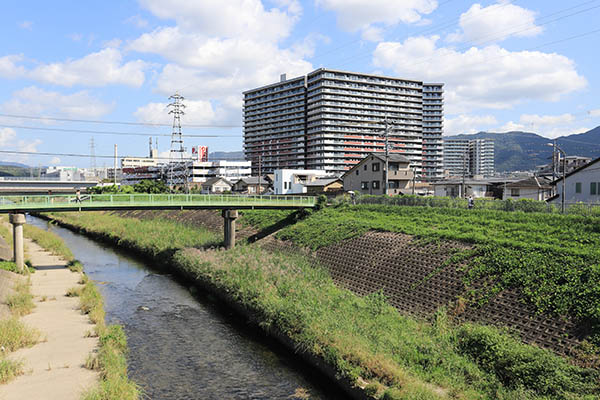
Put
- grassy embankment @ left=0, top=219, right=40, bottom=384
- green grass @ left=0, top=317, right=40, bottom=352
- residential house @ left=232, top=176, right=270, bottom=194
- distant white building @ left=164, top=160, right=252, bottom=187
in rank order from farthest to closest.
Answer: distant white building @ left=164, top=160, right=252, bottom=187 < residential house @ left=232, top=176, right=270, bottom=194 < green grass @ left=0, top=317, right=40, bottom=352 < grassy embankment @ left=0, top=219, right=40, bottom=384

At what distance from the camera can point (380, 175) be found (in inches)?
2603

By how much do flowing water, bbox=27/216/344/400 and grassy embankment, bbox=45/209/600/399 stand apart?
53.3 inches

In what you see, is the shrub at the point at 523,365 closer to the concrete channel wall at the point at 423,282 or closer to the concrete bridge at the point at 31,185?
the concrete channel wall at the point at 423,282

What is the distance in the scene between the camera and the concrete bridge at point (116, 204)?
34.3 meters

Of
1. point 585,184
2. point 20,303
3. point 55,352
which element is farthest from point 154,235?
point 585,184

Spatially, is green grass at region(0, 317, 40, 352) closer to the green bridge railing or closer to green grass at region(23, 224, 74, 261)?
the green bridge railing

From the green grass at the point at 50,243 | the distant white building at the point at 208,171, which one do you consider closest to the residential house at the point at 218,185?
→ the distant white building at the point at 208,171

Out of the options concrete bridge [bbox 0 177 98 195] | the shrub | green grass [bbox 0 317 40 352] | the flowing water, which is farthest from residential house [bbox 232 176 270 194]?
the shrub

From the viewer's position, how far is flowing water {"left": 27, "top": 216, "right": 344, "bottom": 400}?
56.3 ft

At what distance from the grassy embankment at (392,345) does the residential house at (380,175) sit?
37253 millimetres

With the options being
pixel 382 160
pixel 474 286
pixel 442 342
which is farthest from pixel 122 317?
pixel 382 160

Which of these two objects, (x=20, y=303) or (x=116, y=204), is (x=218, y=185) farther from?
(x=20, y=303)

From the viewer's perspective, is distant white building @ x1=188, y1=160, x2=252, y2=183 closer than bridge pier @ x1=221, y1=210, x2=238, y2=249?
No

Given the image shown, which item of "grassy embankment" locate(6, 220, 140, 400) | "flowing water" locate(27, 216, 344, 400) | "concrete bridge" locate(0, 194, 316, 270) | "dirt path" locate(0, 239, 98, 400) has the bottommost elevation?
"flowing water" locate(27, 216, 344, 400)
